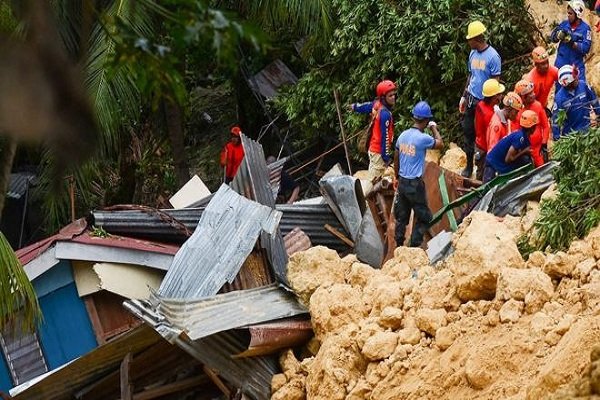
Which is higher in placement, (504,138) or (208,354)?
(504,138)

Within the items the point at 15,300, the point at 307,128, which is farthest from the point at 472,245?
the point at 307,128

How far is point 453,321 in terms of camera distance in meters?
11.8

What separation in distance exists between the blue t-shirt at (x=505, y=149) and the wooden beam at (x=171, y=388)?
148 inches

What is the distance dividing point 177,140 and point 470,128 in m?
6.01

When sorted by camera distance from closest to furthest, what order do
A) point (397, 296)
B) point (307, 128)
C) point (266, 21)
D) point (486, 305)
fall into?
point (486, 305), point (397, 296), point (266, 21), point (307, 128)

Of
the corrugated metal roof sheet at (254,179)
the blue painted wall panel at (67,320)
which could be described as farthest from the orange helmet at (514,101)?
the blue painted wall panel at (67,320)

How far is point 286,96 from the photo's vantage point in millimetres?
20234

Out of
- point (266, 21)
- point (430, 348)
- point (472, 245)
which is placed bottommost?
point (430, 348)

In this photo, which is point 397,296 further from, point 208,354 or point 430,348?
point 208,354

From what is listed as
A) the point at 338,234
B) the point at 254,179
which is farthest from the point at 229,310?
the point at 338,234

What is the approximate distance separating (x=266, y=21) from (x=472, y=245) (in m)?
7.13

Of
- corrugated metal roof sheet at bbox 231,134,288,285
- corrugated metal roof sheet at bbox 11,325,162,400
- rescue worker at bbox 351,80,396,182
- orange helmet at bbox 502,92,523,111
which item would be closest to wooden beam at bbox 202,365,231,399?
corrugated metal roof sheet at bbox 11,325,162,400

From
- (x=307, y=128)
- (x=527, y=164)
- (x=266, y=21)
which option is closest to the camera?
(x=527, y=164)

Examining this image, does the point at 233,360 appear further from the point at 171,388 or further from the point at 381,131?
the point at 381,131
